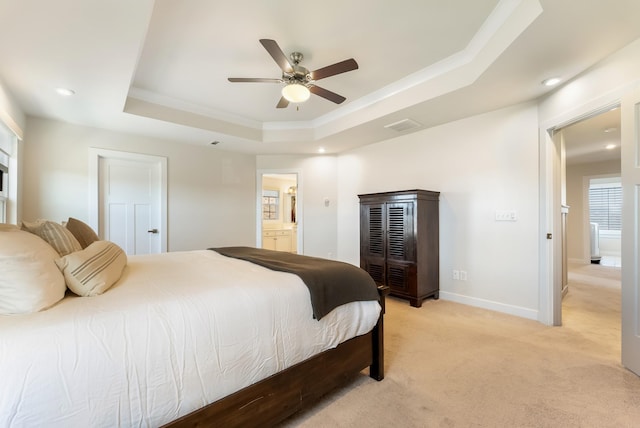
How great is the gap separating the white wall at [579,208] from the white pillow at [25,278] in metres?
8.55

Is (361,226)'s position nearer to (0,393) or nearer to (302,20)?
(302,20)

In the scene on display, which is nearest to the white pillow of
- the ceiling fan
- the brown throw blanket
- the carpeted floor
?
the brown throw blanket

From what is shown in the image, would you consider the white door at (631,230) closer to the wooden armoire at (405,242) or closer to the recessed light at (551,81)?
the recessed light at (551,81)

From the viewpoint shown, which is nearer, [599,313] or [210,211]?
[599,313]

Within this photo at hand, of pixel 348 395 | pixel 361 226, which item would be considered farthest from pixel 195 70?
pixel 348 395

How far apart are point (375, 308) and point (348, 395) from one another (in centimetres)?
53

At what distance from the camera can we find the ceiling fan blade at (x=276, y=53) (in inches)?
77.5

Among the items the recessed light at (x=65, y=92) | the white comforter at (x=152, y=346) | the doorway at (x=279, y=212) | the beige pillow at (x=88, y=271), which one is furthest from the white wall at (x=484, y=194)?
the doorway at (x=279, y=212)

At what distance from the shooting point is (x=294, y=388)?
1.46 meters

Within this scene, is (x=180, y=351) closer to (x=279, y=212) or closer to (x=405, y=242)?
(x=405, y=242)

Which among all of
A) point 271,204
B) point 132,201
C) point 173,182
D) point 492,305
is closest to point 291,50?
point 173,182

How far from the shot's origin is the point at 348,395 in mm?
1728

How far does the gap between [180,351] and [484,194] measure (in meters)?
3.46

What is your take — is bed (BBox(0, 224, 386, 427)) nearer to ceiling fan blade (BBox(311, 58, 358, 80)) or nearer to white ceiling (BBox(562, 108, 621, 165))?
ceiling fan blade (BBox(311, 58, 358, 80))
